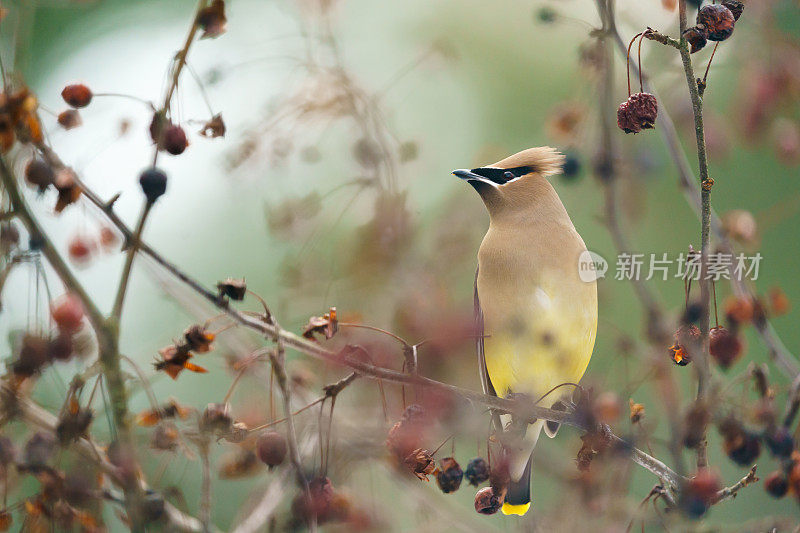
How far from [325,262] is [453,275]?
0.44 metres

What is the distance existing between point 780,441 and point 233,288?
113 centimetres

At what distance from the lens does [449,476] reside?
5.22 ft

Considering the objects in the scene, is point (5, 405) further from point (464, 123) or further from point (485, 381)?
point (464, 123)

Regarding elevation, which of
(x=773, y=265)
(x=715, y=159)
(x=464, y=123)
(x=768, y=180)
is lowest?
(x=773, y=265)

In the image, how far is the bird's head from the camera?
230cm

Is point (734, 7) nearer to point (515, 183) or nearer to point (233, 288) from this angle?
point (515, 183)

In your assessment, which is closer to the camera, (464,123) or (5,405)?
(5,405)

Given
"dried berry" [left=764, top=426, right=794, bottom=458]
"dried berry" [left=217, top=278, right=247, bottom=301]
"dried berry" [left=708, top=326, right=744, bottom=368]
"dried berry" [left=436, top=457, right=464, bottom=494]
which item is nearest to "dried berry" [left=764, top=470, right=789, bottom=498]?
"dried berry" [left=764, top=426, right=794, bottom=458]

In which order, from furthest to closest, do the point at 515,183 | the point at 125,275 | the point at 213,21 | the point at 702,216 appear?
the point at 515,183 < the point at 702,216 < the point at 213,21 < the point at 125,275

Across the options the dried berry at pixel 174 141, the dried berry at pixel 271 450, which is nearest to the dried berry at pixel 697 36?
the dried berry at pixel 174 141

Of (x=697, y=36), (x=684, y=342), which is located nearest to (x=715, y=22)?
(x=697, y=36)

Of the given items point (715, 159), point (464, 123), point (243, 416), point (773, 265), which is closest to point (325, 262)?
point (243, 416)

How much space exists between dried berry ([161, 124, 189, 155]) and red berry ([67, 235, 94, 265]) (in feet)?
2.79

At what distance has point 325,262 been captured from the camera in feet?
9.79
